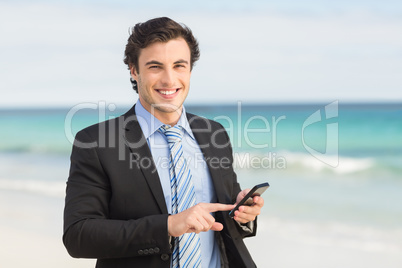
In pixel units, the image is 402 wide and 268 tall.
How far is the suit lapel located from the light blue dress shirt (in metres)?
0.04

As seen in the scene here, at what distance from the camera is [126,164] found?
2.25 m

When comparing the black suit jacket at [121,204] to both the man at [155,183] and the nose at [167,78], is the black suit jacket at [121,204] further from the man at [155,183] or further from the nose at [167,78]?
the nose at [167,78]

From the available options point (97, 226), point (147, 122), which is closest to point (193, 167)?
point (147, 122)

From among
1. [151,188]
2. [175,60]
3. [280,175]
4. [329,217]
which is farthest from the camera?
[280,175]

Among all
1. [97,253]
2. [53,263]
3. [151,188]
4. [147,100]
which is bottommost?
[53,263]

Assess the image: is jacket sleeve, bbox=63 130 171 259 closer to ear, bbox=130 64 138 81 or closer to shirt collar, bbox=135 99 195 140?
shirt collar, bbox=135 99 195 140

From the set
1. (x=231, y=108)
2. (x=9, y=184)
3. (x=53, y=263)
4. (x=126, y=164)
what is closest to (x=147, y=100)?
(x=126, y=164)

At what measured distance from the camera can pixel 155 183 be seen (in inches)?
88.1

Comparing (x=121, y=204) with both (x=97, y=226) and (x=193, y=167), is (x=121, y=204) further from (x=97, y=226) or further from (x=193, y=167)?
(x=193, y=167)

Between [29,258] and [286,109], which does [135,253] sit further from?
[286,109]

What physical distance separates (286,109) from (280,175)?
18188 millimetres

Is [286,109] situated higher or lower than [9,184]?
higher

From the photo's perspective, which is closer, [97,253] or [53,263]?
[97,253]

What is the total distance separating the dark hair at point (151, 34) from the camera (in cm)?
237
